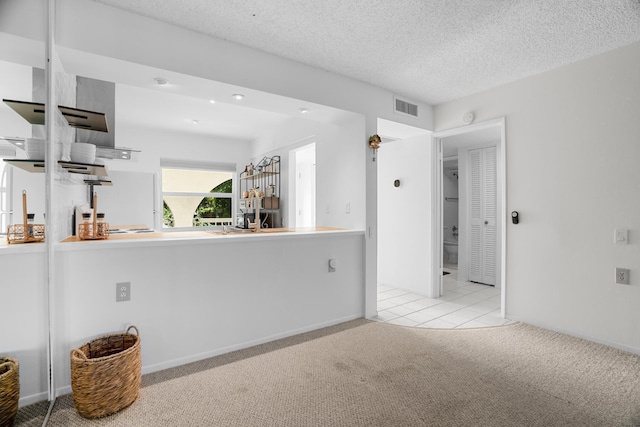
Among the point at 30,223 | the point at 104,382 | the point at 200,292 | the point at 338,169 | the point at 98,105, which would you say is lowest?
the point at 104,382

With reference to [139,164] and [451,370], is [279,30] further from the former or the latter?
[139,164]

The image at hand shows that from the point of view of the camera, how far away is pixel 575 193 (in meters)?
2.76

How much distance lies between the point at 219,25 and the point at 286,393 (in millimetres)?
2509

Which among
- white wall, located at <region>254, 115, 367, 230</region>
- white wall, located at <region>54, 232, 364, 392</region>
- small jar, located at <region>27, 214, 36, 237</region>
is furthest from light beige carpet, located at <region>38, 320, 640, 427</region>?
white wall, located at <region>254, 115, 367, 230</region>

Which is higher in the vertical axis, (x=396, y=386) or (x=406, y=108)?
(x=406, y=108)

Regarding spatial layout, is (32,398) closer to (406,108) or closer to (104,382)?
(104,382)

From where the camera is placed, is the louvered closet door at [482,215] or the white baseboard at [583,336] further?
the louvered closet door at [482,215]

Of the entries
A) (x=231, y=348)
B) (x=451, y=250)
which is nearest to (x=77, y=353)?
(x=231, y=348)

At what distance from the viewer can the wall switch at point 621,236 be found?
2.48 meters

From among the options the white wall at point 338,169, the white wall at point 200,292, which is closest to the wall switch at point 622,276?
the white wall at point 338,169

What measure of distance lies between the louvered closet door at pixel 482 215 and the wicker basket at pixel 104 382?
4.63 m

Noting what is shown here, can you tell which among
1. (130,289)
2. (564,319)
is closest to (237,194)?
(130,289)

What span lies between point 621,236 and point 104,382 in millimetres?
Result: 3731

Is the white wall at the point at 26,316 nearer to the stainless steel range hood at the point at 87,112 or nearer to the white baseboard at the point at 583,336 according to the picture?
the stainless steel range hood at the point at 87,112
